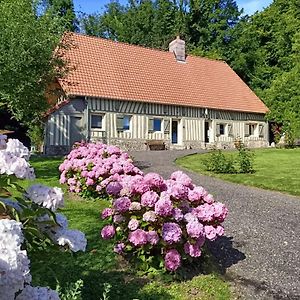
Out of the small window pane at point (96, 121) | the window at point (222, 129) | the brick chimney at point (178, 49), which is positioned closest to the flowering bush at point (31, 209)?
the small window pane at point (96, 121)

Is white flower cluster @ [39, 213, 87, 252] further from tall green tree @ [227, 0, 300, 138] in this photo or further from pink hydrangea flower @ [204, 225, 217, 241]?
tall green tree @ [227, 0, 300, 138]

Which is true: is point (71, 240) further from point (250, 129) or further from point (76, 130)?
point (250, 129)

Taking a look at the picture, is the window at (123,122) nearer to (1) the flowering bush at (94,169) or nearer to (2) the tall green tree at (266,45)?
(2) the tall green tree at (266,45)

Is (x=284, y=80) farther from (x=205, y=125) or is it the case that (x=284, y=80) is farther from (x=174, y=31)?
(x=174, y=31)

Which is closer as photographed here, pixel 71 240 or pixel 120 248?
pixel 71 240

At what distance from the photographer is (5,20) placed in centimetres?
1460

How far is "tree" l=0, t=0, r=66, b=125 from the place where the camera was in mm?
13609

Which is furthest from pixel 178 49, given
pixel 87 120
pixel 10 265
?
pixel 10 265

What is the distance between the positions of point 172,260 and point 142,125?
865 inches

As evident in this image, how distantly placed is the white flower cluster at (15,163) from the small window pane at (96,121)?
72.7ft

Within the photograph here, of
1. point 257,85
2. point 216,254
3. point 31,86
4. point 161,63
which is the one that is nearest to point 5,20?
point 31,86

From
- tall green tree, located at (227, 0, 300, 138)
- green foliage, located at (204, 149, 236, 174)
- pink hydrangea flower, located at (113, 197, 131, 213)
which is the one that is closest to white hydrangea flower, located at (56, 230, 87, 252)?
pink hydrangea flower, located at (113, 197, 131, 213)

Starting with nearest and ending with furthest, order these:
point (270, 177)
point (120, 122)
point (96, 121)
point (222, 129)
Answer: point (270, 177) → point (96, 121) → point (120, 122) → point (222, 129)

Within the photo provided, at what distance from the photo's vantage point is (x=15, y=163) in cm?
229
